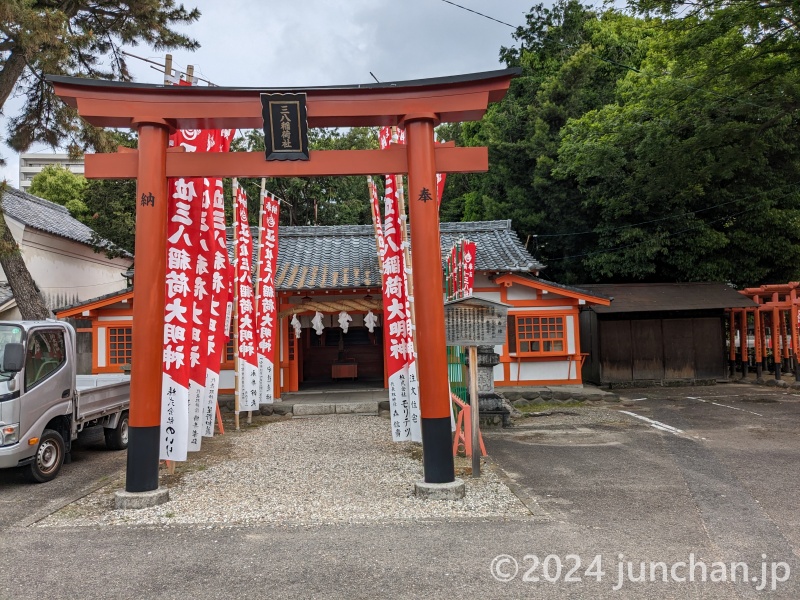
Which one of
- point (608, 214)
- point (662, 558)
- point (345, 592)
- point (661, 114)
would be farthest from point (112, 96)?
point (608, 214)

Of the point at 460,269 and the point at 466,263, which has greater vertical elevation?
the point at 466,263

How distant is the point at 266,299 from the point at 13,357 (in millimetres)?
6037

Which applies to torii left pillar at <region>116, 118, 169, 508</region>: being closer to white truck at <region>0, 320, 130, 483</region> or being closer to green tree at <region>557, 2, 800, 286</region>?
white truck at <region>0, 320, 130, 483</region>

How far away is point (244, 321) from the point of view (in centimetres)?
1140

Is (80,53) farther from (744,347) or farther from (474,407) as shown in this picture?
(744,347)

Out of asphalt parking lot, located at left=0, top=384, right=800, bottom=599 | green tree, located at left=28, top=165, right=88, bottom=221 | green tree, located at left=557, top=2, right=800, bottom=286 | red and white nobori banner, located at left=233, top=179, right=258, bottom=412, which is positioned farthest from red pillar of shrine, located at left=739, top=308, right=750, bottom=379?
green tree, located at left=28, top=165, right=88, bottom=221

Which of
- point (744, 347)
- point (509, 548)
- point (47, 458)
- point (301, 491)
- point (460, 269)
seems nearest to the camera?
point (509, 548)

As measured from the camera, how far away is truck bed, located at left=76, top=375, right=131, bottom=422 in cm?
829

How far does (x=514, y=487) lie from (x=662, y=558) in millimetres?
2266

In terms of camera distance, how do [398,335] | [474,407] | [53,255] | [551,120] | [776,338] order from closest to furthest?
[474,407], [398,335], [776,338], [53,255], [551,120]

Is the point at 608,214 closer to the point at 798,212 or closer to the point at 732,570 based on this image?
the point at 798,212

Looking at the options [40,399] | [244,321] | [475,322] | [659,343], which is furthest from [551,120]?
[40,399]

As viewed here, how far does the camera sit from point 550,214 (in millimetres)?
21219

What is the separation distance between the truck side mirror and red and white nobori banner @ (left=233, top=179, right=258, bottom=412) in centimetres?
464
